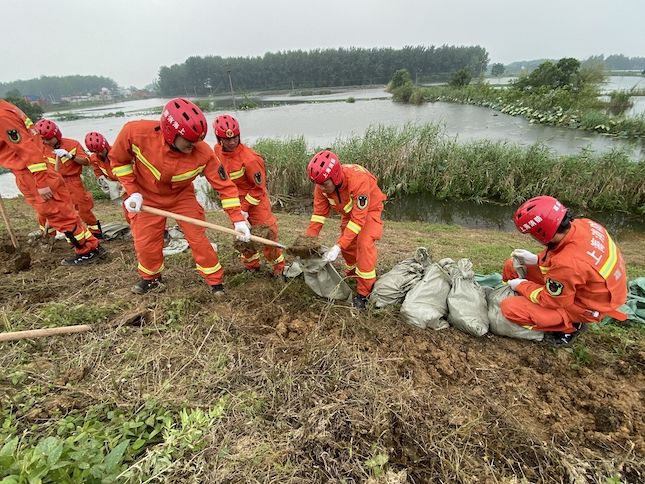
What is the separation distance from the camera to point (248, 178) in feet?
13.1

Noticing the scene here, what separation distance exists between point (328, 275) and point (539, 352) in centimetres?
193

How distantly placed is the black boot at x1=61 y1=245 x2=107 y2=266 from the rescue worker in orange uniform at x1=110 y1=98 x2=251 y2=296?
4.60 ft

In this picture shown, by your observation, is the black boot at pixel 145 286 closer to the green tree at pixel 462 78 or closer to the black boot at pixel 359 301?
the black boot at pixel 359 301

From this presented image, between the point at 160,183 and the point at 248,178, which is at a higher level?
the point at 160,183

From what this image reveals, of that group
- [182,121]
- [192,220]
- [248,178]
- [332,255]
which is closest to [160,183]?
[192,220]

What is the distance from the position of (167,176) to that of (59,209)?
86.6 inches

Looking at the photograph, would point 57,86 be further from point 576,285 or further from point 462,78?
point 576,285

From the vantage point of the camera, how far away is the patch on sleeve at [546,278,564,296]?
2.60m

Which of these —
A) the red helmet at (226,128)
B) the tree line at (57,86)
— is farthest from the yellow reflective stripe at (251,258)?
the tree line at (57,86)

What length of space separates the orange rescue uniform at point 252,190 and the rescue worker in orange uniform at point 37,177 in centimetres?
204

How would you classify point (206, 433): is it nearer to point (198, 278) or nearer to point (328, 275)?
point (328, 275)

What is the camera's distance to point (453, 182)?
9820 millimetres

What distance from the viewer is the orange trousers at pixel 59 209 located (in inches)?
163

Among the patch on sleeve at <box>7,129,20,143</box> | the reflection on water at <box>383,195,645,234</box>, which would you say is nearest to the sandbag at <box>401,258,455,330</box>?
the patch on sleeve at <box>7,129,20,143</box>
